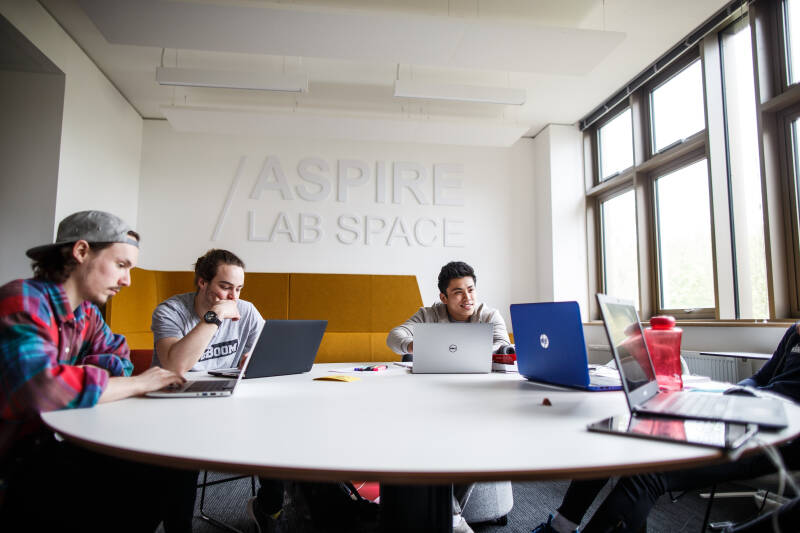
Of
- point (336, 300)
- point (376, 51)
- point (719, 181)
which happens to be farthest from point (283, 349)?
point (719, 181)

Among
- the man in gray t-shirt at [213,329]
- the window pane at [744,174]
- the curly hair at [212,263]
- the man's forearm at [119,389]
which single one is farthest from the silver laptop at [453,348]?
the window pane at [744,174]

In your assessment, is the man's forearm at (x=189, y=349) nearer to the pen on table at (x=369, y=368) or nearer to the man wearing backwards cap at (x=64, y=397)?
the man wearing backwards cap at (x=64, y=397)

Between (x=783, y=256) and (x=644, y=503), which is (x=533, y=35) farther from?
(x=644, y=503)

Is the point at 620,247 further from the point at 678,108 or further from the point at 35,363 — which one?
the point at 35,363

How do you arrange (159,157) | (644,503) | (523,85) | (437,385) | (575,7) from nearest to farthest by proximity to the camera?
(644,503)
(437,385)
(575,7)
(523,85)
(159,157)

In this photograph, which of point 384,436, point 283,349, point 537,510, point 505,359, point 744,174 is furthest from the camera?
point 744,174

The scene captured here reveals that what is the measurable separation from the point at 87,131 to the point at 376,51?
8.23ft

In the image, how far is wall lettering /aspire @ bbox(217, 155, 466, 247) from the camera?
5016 millimetres

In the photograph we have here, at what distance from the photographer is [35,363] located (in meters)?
0.98

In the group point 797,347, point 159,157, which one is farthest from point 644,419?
point 159,157

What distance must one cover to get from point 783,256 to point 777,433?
9.04 feet

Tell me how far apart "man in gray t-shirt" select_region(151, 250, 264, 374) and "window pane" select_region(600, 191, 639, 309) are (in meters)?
3.62

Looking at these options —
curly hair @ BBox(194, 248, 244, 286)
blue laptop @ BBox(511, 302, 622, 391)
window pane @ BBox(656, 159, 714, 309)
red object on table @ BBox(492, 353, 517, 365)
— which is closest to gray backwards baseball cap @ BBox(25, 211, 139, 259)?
curly hair @ BBox(194, 248, 244, 286)

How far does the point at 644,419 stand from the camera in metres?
0.97
